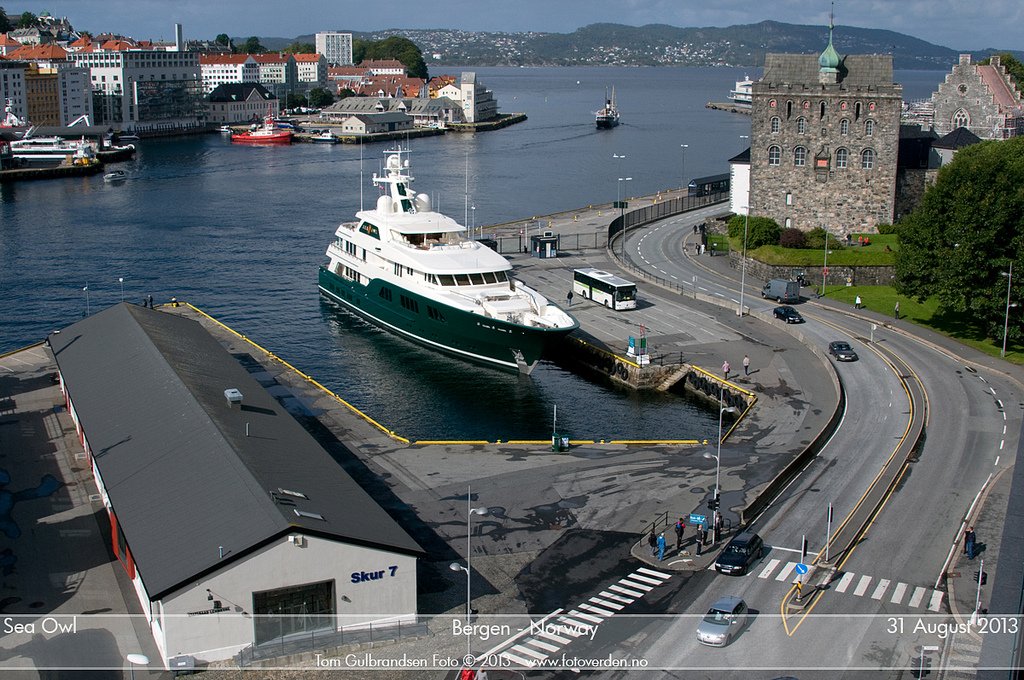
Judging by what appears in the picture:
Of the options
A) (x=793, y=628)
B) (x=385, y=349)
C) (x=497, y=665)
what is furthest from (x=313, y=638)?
(x=385, y=349)

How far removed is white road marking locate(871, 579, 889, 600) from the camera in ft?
98.5

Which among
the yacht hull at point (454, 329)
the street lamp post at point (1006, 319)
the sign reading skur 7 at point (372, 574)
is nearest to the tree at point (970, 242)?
the street lamp post at point (1006, 319)

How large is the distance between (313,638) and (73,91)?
17987 cm

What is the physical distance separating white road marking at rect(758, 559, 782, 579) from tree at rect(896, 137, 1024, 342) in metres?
27.4

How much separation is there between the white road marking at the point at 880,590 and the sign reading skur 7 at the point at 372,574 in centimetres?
1303

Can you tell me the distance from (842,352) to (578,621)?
29.0 m

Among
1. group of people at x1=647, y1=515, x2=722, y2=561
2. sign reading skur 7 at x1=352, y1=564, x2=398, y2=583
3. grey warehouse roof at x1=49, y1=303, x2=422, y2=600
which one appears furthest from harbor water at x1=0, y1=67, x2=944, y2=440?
sign reading skur 7 at x1=352, y1=564, x2=398, y2=583

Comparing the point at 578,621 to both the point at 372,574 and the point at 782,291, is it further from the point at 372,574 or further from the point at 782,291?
the point at 782,291

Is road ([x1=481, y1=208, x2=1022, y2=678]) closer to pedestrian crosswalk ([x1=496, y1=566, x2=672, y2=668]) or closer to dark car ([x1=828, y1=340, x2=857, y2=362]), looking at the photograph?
pedestrian crosswalk ([x1=496, y1=566, x2=672, y2=668])

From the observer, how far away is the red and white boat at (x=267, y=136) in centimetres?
18775

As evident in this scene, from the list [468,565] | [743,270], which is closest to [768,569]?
[468,565]

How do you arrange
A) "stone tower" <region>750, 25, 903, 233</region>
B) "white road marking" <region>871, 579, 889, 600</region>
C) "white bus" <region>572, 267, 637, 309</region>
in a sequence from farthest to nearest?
"stone tower" <region>750, 25, 903, 233</region>, "white bus" <region>572, 267, 637, 309</region>, "white road marking" <region>871, 579, 889, 600</region>

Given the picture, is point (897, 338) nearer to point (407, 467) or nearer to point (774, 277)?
point (774, 277)

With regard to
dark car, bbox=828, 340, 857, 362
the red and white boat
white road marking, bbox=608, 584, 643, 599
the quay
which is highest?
the red and white boat
